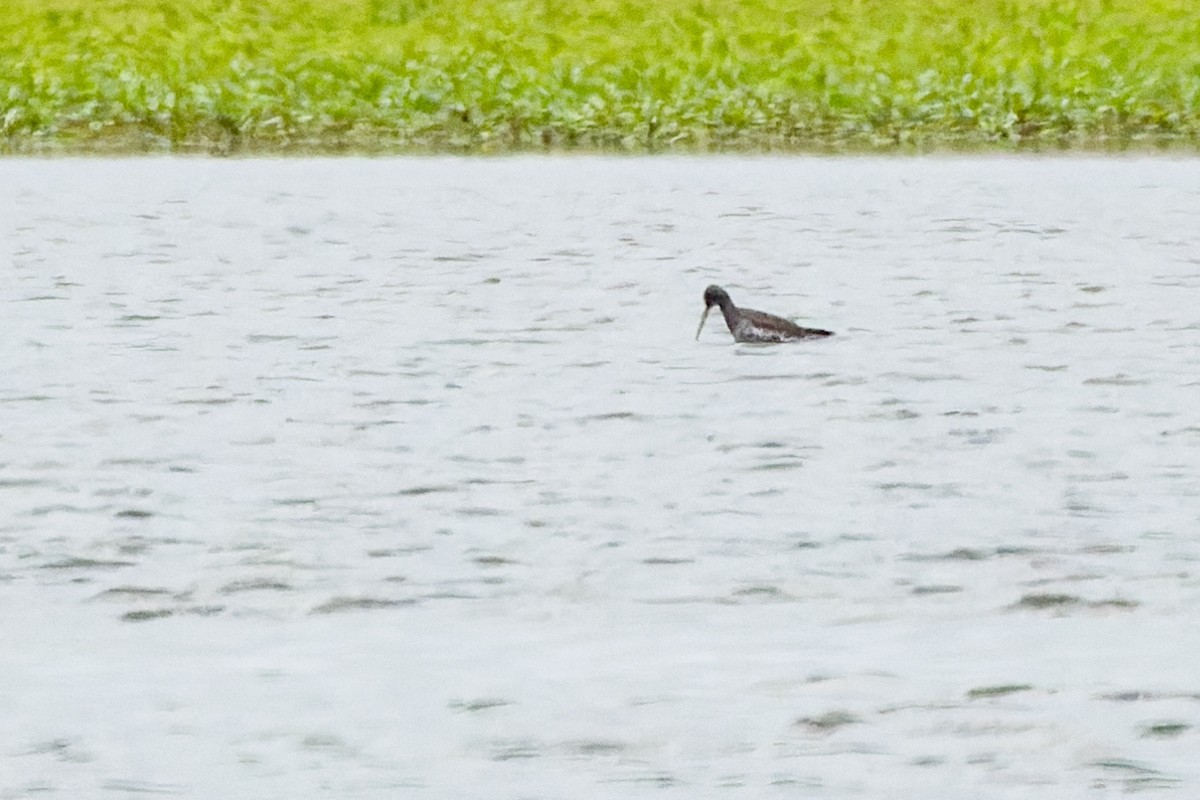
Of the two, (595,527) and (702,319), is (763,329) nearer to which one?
(702,319)

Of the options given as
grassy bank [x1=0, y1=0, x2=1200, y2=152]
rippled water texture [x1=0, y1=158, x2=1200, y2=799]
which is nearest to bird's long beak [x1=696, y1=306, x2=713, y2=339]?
rippled water texture [x1=0, y1=158, x2=1200, y2=799]

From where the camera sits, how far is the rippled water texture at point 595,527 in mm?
6547

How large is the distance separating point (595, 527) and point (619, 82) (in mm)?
17799

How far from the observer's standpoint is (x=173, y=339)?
13.6m

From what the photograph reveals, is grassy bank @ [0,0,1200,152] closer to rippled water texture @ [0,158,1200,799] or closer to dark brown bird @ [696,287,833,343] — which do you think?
rippled water texture @ [0,158,1200,799]

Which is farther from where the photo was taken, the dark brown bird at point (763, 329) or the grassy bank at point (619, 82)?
the grassy bank at point (619, 82)

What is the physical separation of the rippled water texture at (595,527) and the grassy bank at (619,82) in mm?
8152

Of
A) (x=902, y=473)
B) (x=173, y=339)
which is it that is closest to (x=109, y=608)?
(x=902, y=473)

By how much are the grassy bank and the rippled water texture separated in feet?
26.7

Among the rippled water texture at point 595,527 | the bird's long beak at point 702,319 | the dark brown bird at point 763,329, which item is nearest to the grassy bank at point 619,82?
the rippled water texture at point 595,527

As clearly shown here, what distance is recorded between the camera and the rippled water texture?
6.55m

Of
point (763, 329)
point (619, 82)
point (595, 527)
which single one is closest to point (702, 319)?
point (763, 329)

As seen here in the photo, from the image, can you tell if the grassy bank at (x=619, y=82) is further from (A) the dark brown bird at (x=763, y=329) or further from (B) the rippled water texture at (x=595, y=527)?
(A) the dark brown bird at (x=763, y=329)

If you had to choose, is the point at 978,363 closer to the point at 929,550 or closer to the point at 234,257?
the point at 929,550
